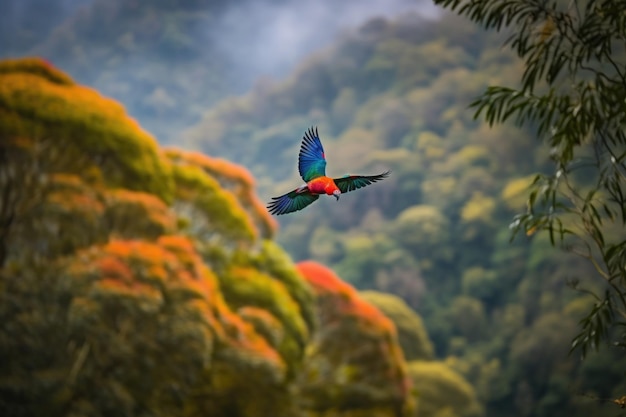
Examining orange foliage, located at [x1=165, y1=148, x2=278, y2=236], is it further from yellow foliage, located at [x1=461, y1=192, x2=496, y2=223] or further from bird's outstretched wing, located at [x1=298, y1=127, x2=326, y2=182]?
yellow foliage, located at [x1=461, y1=192, x2=496, y2=223]

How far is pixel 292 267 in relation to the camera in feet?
42.1

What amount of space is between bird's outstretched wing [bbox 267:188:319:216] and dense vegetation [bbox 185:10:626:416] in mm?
11981

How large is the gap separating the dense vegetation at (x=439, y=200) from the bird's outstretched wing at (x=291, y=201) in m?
12.0

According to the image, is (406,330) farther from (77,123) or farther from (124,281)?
(77,123)

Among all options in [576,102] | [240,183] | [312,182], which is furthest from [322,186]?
[240,183]

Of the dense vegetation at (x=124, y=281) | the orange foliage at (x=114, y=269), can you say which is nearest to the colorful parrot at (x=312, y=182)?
the dense vegetation at (x=124, y=281)

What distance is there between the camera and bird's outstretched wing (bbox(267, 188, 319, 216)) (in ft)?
6.54

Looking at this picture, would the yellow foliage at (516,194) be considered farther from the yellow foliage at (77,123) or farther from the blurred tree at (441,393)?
the yellow foliage at (77,123)

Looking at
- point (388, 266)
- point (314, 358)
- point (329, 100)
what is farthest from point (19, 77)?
point (329, 100)

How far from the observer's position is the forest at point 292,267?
915cm

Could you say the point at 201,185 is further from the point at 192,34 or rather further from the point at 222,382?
the point at 192,34

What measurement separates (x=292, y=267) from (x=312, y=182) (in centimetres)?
1089

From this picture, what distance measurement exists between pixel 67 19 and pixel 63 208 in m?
95.4

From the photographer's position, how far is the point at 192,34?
309 feet
